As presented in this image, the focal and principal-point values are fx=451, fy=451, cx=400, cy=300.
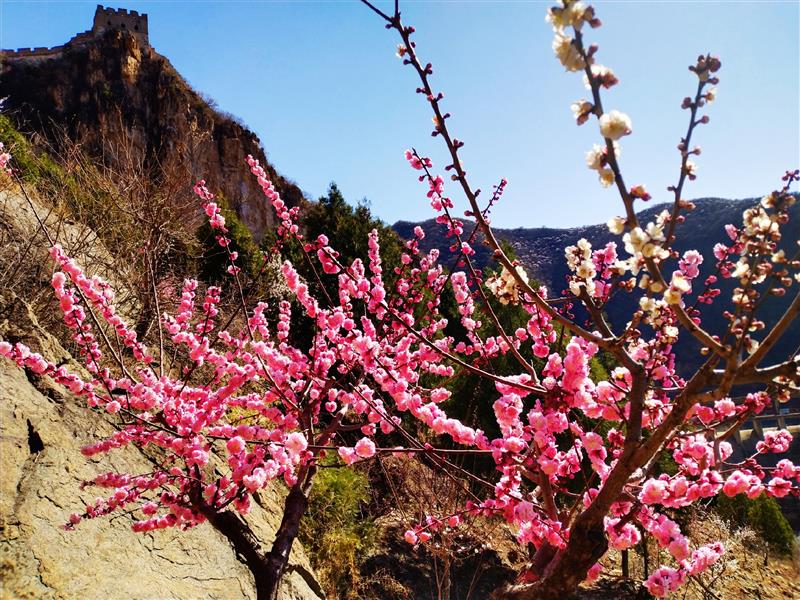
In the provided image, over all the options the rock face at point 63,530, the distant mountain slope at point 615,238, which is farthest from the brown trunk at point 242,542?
the distant mountain slope at point 615,238

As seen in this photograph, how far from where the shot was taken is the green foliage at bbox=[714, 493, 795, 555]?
1035 cm

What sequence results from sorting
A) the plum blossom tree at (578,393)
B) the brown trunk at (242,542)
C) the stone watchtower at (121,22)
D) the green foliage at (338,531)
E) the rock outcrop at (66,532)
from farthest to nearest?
1. the stone watchtower at (121,22)
2. the green foliage at (338,531)
3. the brown trunk at (242,542)
4. the rock outcrop at (66,532)
5. the plum blossom tree at (578,393)

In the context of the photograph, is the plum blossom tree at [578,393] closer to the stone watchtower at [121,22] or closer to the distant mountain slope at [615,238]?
the stone watchtower at [121,22]

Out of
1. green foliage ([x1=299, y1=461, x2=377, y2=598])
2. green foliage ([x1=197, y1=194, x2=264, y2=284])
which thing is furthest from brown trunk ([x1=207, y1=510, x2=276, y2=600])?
green foliage ([x1=197, y1=194, x2=264, y2=284])

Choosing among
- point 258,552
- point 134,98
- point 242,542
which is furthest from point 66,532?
point 134,98

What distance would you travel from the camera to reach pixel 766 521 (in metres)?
10.4

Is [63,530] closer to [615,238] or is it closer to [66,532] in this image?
[66,532]

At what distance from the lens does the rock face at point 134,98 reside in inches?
1067

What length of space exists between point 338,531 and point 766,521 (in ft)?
34.1

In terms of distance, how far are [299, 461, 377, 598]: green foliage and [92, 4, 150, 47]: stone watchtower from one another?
34.9 m

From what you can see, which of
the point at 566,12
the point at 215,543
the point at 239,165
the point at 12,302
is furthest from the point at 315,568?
the point at 239,165

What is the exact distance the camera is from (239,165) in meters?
30.2

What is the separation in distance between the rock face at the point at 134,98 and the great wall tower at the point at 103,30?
0.09 metres

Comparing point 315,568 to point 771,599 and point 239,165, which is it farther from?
point 239,165
